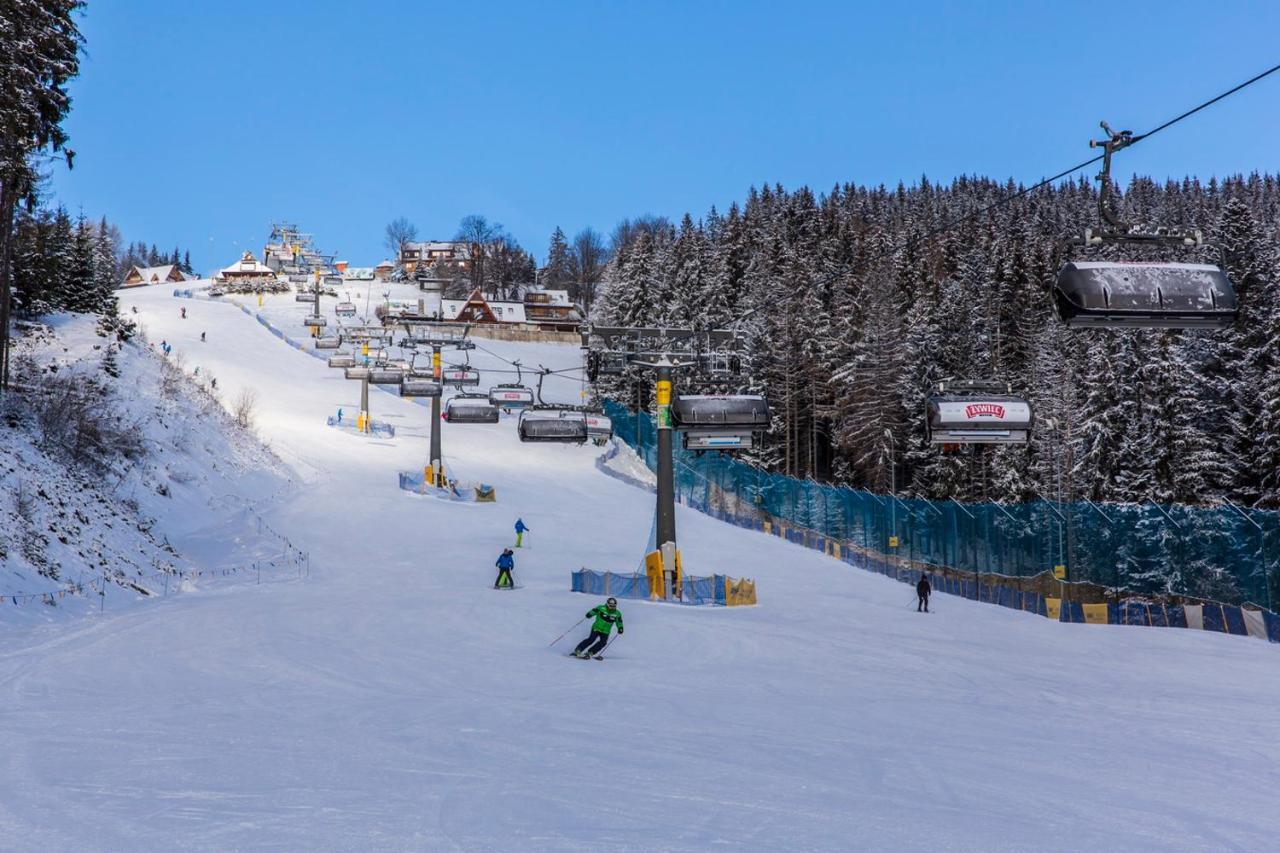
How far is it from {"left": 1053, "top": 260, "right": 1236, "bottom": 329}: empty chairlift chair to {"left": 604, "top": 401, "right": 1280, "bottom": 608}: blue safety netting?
12.9 metres

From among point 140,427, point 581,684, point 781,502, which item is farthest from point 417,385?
point 581,684

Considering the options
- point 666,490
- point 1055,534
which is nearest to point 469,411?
point 666,490

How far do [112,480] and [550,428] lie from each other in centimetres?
1235

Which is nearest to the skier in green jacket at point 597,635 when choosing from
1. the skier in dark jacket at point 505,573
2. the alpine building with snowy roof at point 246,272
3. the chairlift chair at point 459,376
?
the skier in dark jacket at point 505,573

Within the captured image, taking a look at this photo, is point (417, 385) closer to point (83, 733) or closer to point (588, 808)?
point (83, 733)

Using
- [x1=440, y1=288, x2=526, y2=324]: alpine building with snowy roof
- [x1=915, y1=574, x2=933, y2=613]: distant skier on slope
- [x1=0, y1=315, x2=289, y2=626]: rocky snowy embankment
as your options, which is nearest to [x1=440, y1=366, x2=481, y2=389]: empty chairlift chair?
[x1=0, y1=315, x2=289, y2=626]: rocky snowy embankment

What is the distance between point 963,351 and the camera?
60.1m

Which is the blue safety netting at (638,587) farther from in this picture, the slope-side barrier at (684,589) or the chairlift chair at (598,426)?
the chairlift chair at (598,426)

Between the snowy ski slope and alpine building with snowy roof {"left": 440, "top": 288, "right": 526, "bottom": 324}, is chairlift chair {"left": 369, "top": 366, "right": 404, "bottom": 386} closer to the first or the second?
the snowy ski slope

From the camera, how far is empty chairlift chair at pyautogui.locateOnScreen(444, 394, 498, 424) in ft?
120

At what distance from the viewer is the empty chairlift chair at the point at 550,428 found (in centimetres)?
3234

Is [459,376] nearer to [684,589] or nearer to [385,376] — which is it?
[385,376]

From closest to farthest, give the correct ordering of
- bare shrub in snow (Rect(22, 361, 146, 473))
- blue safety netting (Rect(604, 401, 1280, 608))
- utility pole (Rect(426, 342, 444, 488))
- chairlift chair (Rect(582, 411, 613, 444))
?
1. blue safety netting (Rect(604, 401, 1280, 608))
2. bare shrub in snow (Rect(22, 361, 146, 473))
3. chairlift chair (Rect(582, 411, 613, 444))
4. utility pole (Rect(426, 342, 444, 488))

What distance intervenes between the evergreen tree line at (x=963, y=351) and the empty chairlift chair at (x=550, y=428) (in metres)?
5.95
